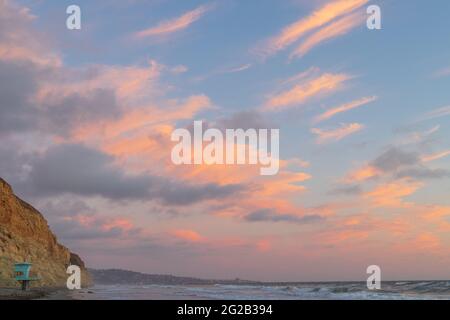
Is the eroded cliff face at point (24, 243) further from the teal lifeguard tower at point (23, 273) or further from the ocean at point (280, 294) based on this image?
the ocean at point (280, 294)

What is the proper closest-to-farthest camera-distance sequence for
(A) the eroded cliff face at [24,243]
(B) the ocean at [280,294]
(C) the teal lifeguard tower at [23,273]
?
(C) the teal lifeguard tower at [23,273]
(B) the ocean at [280,294]
(A) the eroded cliff face at [24,243]

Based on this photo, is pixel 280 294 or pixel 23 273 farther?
pixel 280 294

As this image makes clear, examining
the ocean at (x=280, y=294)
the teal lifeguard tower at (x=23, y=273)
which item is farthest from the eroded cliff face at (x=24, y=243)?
the ocean at (x=280, y=294)

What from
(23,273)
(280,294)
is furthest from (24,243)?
(280,294)

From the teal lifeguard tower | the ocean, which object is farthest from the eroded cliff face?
the ocean

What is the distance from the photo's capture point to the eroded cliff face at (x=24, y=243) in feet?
182

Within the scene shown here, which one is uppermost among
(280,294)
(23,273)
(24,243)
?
(24,243)

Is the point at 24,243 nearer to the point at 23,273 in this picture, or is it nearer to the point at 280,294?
the point at 23,273

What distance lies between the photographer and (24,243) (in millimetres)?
66000
